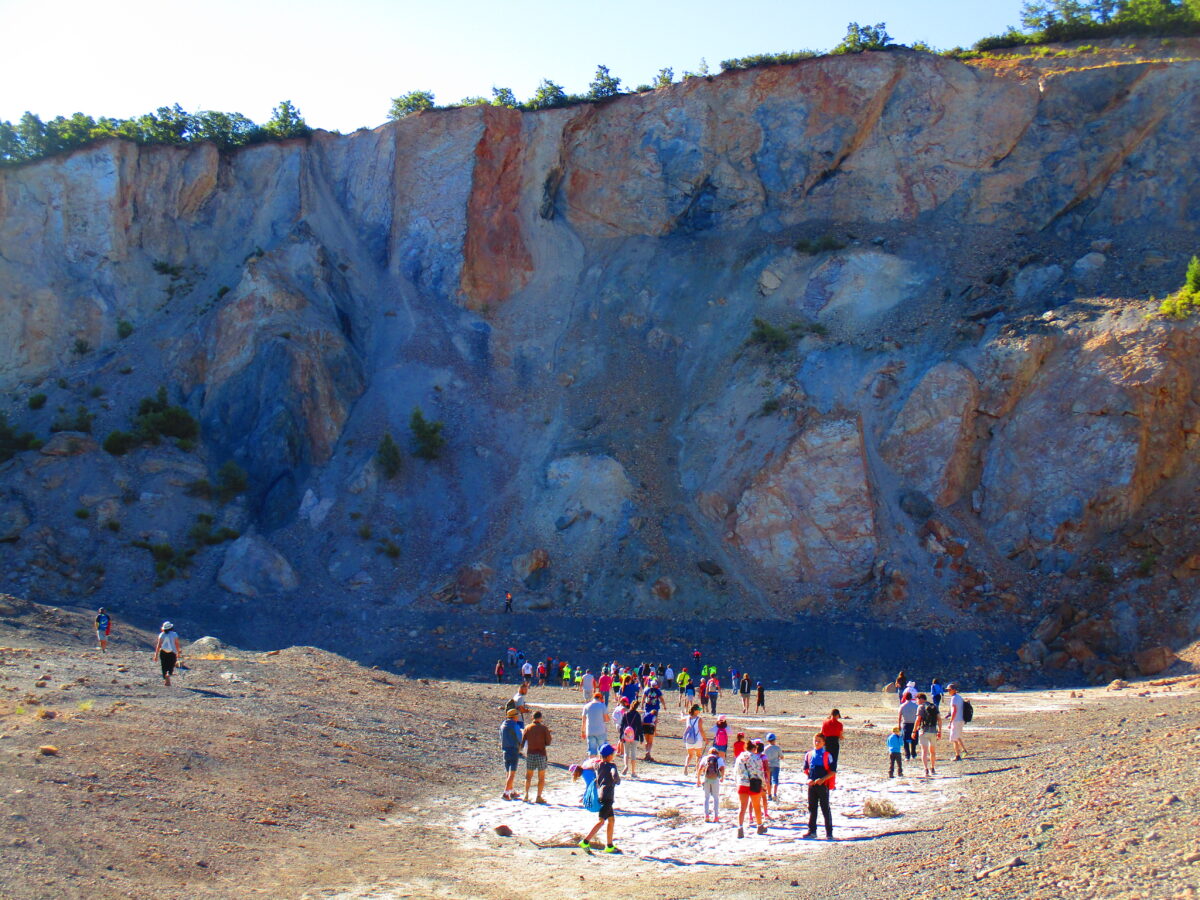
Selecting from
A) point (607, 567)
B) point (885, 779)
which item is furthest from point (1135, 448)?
point (885, 779)

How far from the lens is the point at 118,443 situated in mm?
35969

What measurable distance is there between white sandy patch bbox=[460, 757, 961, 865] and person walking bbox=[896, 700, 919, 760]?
1.50 m

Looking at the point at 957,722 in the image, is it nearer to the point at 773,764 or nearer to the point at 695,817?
the point at 773,764

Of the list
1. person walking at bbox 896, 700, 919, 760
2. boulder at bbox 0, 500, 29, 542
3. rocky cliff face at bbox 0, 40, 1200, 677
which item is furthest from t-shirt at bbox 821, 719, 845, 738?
boulder at bbox 0, 500, 29, 542

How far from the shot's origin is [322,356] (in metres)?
39.5

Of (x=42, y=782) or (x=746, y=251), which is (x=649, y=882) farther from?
(x=746, y=251)

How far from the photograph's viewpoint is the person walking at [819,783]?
464 inches

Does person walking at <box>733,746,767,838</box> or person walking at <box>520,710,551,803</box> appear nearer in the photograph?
person walking at <box>733,746,767,838</box>

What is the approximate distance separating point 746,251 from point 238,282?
21911mm

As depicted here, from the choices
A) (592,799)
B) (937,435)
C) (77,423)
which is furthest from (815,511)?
(77,423)

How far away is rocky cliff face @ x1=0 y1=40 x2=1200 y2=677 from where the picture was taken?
31219 millimetres

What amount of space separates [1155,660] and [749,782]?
17.8 meters

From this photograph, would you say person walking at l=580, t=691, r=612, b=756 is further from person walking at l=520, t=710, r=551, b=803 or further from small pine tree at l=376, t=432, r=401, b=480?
small pine tree at l=376, t=432, r=401, b=480

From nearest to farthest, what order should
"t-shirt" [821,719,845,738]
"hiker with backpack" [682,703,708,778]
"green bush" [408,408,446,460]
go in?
"t-shirt" [821,719,845,738]
"hiker with backpack" [682,703,708,778]
"green bush" [408,408,446,460]
